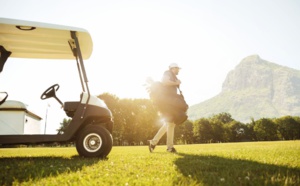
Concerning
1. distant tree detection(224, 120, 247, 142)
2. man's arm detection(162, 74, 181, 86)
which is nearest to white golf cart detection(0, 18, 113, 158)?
man's arm detection(162, 74, 181, 86)

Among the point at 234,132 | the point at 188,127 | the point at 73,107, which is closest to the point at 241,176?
the point at 73,107

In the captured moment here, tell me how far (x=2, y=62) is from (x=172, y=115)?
210 inches

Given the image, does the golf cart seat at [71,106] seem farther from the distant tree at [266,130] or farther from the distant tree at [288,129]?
the distant tree at [288,129]

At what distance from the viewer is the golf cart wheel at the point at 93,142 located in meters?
5.95

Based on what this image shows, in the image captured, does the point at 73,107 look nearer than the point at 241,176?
No

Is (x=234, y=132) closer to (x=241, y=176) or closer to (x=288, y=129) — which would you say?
(x=288, y=129)

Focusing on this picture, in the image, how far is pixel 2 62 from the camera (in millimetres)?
7242

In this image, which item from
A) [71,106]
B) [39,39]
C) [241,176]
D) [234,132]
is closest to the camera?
[241,176]

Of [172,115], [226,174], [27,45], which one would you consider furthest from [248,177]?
[27,45]

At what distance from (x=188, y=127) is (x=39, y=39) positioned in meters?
74.0

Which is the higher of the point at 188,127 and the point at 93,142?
the point at 188,127

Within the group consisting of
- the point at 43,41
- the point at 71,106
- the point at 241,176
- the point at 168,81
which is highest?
the point at 43,41

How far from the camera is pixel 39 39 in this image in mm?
6715

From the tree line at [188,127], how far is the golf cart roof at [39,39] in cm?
4396
